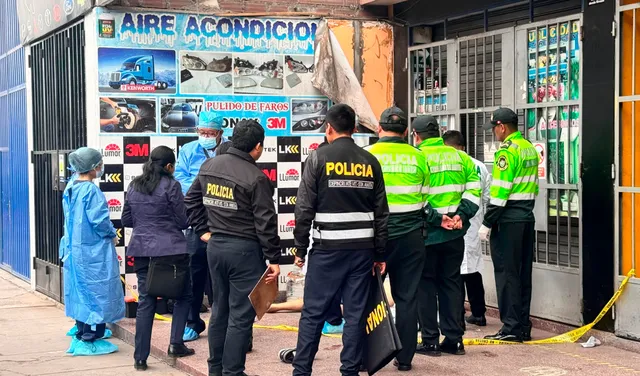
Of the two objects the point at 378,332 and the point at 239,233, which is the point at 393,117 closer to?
the point at 239,233

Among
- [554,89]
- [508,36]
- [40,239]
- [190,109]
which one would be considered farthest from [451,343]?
[40,239]

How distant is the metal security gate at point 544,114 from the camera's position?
8.80 metres

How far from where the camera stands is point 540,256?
30.5 ft

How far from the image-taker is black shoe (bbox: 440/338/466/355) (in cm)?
790

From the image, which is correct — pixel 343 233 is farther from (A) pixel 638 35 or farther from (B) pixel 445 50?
(B) pixel 445 50

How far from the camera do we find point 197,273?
8.88 meters

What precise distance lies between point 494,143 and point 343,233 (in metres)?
3.86

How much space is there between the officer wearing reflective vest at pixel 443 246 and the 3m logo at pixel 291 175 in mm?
3133

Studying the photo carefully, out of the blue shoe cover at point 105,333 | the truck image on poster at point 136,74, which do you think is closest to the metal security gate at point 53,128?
the truck image on poster at point 136,74

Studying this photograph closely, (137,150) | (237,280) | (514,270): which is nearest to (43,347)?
(137,150)

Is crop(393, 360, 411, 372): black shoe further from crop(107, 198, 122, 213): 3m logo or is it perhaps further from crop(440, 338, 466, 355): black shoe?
crop(107, 198, 122, 213): 3m logo

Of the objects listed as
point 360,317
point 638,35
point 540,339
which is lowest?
point 540,339

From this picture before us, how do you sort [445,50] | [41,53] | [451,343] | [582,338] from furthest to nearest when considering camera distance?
[41,53] → [445,50] → [582,338] → [451,343]

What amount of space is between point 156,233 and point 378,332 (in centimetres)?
241
